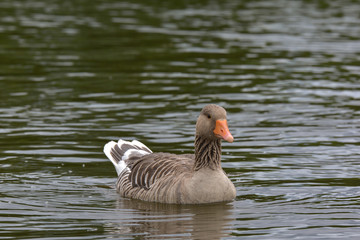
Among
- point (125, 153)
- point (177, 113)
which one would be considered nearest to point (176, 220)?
point (125, 153)

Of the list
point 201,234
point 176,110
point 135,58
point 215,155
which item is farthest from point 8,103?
point 201,234

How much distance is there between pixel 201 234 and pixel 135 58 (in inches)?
672

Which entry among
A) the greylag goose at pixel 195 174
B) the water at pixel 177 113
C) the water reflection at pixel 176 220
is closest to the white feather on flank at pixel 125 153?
the water at pixel 177 113

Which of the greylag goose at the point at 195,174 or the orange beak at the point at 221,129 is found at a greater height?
the orange beak at the point at 221,129

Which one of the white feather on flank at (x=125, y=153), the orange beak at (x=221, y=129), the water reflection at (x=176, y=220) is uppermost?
the orange beak at (x=221, y=129)

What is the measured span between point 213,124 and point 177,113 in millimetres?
7283

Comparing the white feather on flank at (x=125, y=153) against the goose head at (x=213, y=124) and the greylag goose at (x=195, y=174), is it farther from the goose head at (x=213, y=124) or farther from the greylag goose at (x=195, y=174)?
the goose head at (x=213, y=124)

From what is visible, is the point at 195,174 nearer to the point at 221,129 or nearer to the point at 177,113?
the point at 221,129

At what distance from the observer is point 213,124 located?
42.5 ft

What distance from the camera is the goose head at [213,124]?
12.8 m

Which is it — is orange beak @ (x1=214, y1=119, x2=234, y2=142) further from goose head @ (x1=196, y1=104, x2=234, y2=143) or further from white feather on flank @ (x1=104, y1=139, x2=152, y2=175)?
white feather on flank @ (x1=104, y1=139, x2=152, y2=175)

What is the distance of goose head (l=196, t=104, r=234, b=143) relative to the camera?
1283 centimetres

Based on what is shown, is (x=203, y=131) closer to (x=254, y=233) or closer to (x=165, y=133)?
(x=254, y=233)

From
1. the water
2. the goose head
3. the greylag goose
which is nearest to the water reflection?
the water
